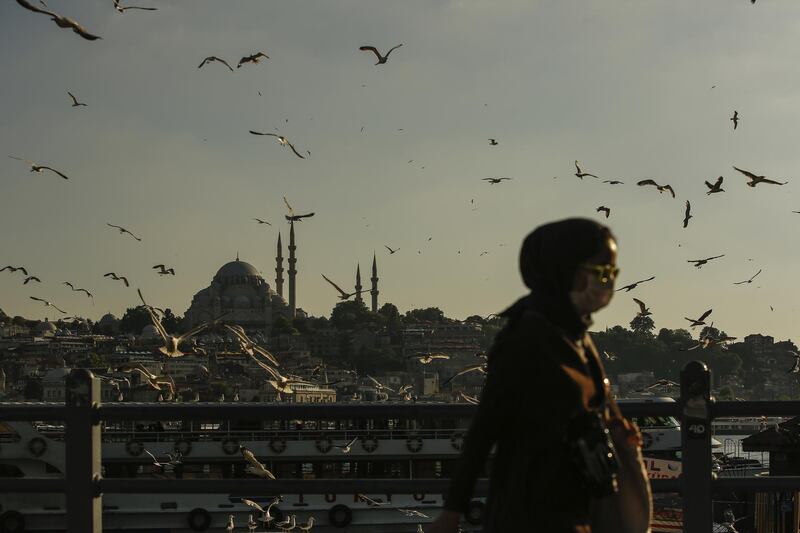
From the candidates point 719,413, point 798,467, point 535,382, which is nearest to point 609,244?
point 535,382

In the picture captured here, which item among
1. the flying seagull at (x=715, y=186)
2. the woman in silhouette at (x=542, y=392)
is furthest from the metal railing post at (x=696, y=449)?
the flying seagull at (x=715, y=186)

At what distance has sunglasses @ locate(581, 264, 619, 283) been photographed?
388cm

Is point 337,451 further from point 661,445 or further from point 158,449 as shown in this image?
point 661,445

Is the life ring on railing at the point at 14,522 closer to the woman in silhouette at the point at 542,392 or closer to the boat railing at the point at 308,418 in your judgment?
the boat railing at the point at 308,418

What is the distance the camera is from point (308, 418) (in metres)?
5.88

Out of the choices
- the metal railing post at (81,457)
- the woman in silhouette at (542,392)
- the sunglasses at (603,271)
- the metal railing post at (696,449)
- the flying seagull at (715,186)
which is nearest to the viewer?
the woman in silhouette at (542,392)

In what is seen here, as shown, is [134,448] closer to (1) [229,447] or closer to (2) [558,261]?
(1) [229,447]

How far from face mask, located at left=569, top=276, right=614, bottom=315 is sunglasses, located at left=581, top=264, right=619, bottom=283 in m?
0.01

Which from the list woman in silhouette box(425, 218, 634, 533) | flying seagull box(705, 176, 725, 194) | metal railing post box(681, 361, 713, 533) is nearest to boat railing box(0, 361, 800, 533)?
metal railing post box(681, 361, 713, 533)

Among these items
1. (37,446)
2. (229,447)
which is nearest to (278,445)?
(229,447)

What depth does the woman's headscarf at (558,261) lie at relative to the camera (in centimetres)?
383

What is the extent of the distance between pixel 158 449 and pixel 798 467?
1983 cm

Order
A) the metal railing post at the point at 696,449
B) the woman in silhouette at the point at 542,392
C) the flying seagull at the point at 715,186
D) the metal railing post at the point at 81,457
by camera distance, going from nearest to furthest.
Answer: the woman in silhouette at the point at 542,392 → the metal railing post at the point at 696,449 → the metal railing post at the point at 81,457 → the flying seagull at the point at 715,186

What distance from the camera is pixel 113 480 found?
6.06 meters
